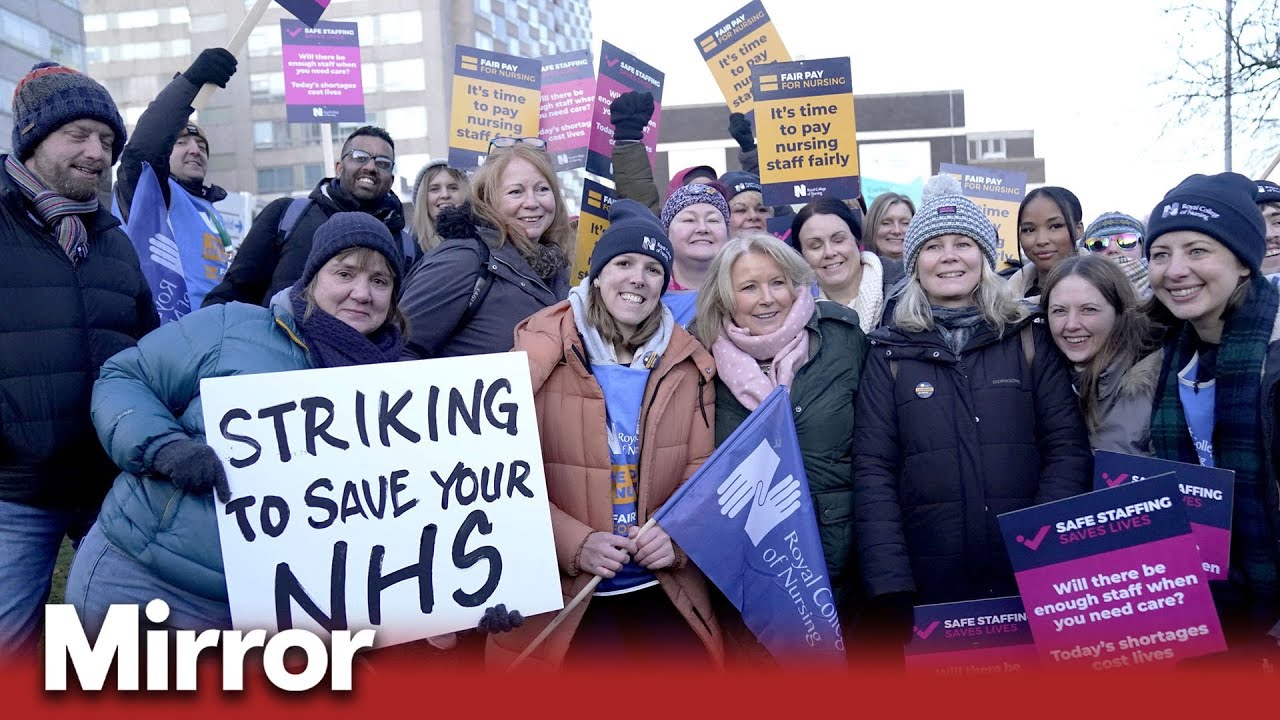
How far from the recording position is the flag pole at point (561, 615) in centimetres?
294

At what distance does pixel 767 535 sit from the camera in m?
3.11

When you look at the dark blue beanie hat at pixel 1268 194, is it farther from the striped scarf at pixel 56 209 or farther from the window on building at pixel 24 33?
the window on building at pixel 24 33

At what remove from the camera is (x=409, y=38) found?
64188 mm

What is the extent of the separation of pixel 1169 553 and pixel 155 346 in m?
2.94

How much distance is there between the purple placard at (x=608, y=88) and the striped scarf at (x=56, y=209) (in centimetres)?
364

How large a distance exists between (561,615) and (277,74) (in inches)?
2752

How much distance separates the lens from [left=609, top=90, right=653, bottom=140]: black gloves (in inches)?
214

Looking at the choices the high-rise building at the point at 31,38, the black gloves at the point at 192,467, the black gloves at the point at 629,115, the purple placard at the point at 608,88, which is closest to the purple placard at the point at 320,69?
the purple placard at the point at 608,88

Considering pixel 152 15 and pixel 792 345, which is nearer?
pixel 792 345

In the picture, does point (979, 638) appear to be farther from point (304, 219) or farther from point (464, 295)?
point (304, 219)

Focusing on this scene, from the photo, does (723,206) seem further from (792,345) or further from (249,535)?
(249,535)

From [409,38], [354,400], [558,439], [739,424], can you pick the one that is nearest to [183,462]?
[354,400]

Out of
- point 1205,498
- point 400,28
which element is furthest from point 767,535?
point 400,28

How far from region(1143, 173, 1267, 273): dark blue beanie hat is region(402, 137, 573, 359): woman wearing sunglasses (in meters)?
2.27
